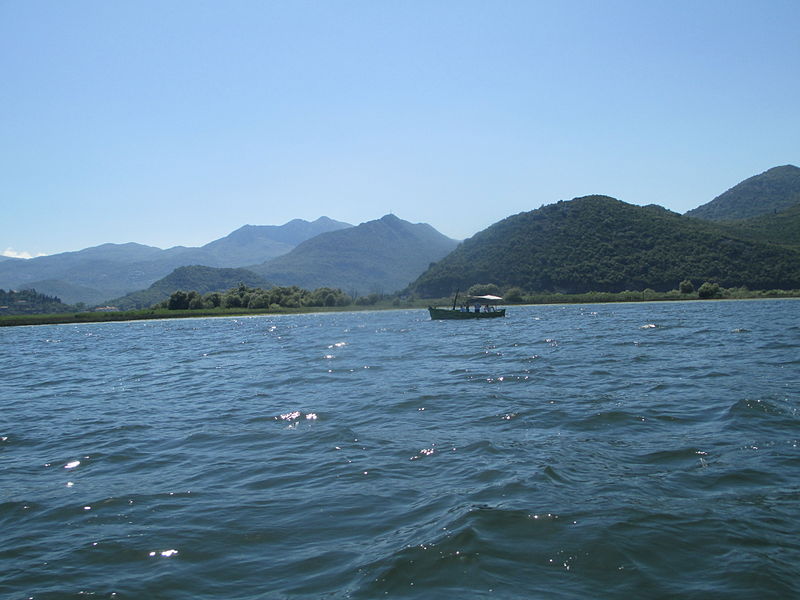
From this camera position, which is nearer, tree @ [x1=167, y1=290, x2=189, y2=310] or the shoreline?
the shoreline

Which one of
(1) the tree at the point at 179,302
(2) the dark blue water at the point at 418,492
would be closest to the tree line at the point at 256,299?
(1) the tree at the point at 179,302

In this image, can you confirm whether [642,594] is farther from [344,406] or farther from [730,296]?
[730,296]

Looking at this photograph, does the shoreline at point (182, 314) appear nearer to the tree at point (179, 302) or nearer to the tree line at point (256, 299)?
the tree line at point (256, 299)

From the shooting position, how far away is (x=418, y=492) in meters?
8.78

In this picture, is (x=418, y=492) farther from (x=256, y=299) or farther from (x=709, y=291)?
(x=256, y=299)

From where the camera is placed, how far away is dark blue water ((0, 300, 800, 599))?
6.09 m

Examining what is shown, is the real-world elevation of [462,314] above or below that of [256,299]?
below

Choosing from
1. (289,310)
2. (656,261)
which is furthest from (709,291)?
(289,310)

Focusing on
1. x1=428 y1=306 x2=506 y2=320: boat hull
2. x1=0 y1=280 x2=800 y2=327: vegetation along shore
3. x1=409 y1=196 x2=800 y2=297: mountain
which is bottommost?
x1=428 y1=306 x2=506 y2=320: boat hull

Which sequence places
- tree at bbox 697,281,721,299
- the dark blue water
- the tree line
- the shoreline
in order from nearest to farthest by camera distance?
the dark blue water → the shoreline → tree at bbox 697,281,721,299 → the tree line

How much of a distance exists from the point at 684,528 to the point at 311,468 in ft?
21.4

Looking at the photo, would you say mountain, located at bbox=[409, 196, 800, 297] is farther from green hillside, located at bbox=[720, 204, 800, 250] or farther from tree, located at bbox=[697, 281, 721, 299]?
tree, located at bbox=[697, 281, 721, 299]

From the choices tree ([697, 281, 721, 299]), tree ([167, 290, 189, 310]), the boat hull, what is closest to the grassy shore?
tree ([697, 281, 721, 299])

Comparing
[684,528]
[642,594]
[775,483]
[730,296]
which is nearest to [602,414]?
[775,483]
